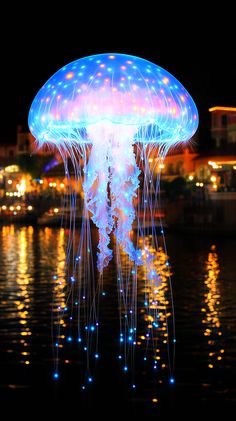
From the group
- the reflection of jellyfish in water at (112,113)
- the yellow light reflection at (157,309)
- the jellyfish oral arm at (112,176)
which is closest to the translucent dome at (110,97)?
the reflection of jellyfish in water at (112,113)

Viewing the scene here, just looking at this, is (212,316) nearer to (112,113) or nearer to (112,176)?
(112,176)

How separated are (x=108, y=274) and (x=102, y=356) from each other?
30.1 feet

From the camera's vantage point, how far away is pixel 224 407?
795 centimetres

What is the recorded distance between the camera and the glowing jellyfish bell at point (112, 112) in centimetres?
782

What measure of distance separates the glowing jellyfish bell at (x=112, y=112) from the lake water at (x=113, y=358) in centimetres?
196

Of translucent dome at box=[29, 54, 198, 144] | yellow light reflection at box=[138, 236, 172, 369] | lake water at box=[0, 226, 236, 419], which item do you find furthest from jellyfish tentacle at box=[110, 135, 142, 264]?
lake water at box=[0, 226, 236, 419]

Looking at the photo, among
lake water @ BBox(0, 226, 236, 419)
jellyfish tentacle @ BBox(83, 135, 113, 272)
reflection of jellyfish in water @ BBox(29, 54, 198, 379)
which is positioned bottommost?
lake water @ BBox(0, 226, 236, 419)

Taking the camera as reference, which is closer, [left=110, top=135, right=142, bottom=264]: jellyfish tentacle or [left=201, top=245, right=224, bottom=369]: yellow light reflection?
[left=110, top=135, right=142, bottom=264]: jellyfish tentacle

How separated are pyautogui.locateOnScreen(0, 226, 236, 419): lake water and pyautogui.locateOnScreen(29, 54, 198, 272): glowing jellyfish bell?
1.96 m

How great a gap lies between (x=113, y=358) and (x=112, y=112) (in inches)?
171

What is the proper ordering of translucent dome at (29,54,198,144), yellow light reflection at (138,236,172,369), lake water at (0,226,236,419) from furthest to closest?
yellow light reflection at (138,236,172,369) → lake water at (0,226,236,419) → translucent dome at (29,54,198,144)

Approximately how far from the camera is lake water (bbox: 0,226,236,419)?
324 inches

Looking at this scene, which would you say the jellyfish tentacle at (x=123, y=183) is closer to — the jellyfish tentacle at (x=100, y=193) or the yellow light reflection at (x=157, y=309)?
the jellyfish tentacle at (x=100, y=193)

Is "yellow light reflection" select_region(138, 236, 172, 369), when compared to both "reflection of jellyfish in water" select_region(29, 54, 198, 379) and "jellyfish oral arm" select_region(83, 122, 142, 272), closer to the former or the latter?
"jellyfish oral arm" select_region(83, 122, 142, 272)
